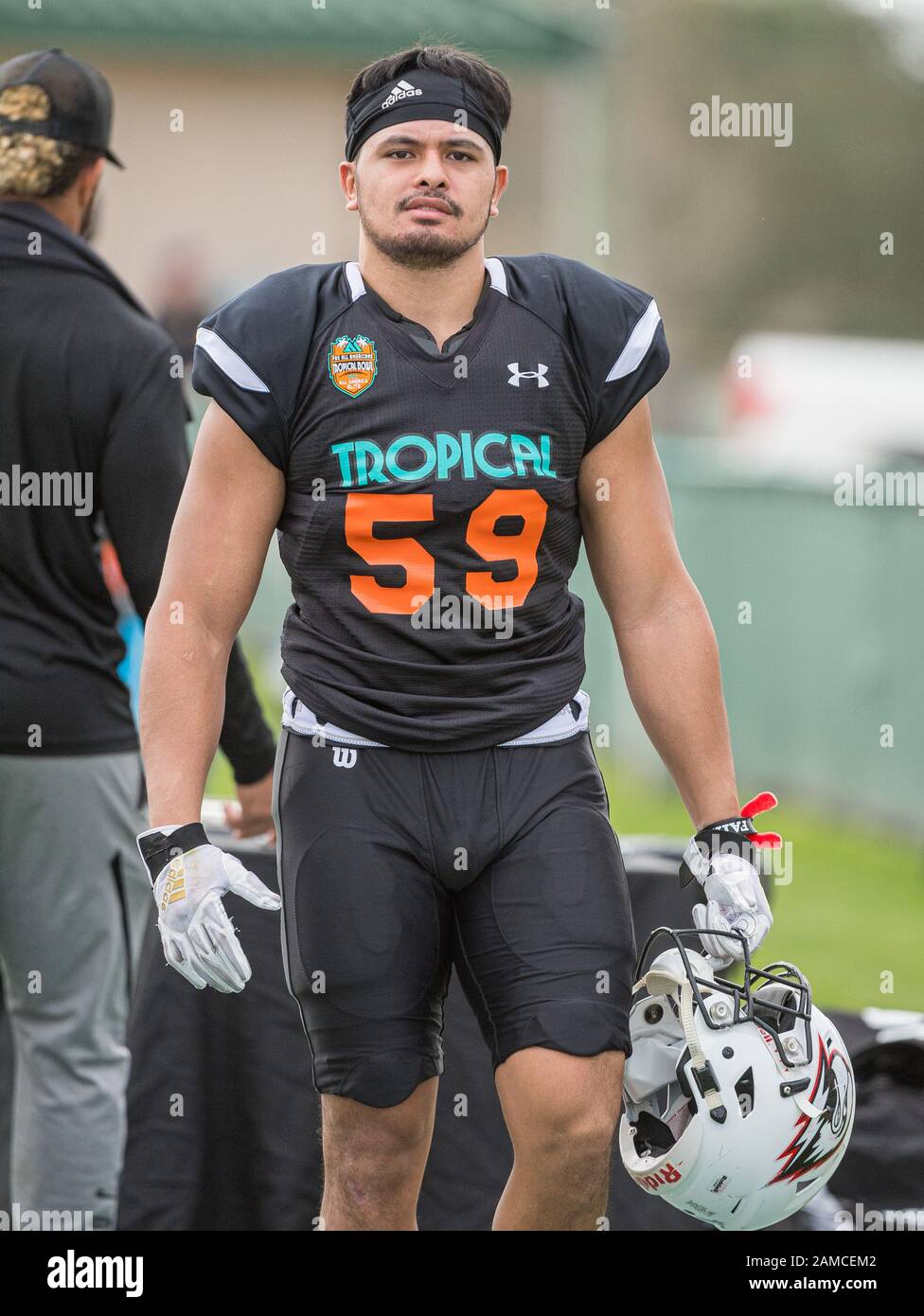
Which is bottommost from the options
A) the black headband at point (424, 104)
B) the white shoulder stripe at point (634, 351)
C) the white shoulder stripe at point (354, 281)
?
the white shoulder stripe at point (634, 351)

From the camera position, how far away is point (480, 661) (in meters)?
3.29

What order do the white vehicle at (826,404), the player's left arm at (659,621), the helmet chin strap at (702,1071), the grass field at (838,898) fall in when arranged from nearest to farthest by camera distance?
the helmet chin strap at (702,1071), the player's left arm at (659,621), the grass field at (838,898), the white vehicle at (826,404)

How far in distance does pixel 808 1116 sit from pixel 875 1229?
45.9 inches

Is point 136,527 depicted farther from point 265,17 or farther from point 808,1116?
point 265,17

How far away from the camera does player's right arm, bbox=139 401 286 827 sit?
3.30m

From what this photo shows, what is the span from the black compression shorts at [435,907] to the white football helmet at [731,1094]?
Answer: 0.12 metres

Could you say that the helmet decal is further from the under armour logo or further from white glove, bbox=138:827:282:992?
the under armour logo

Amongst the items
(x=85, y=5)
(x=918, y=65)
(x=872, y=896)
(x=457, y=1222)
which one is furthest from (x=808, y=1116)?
(x=918, y=65)

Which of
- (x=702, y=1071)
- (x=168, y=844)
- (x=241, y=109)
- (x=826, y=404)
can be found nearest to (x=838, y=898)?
Answer: (x=702, y=1071)

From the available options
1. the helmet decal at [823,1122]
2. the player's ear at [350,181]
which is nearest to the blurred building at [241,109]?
the player's ear at [350,181]

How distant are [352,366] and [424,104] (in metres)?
0.50

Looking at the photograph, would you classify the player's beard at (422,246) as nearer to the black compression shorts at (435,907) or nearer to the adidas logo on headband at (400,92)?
the adidas logo on headband at (400,92)

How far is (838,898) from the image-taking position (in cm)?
870

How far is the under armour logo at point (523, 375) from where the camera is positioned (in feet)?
10.8
